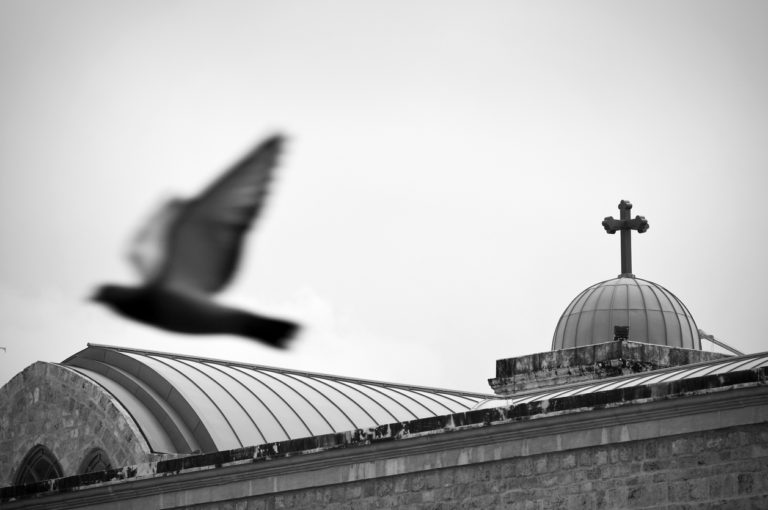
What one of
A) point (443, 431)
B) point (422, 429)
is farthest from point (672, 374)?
point (422, 429)

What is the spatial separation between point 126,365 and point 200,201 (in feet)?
31.0

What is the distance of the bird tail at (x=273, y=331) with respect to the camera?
1330 centimetres

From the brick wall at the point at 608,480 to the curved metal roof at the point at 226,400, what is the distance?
5242 millimetres

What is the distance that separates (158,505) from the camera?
18.6m

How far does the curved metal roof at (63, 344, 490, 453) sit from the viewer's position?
2189 cm

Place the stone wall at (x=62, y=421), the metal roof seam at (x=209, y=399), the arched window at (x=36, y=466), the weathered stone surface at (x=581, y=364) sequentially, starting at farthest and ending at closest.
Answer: the weathered stone surface at (x=581, y=364) → the arched window at (x=36, y=466) → the metal roof seam at (x=209, y=399) → the stone wall at (x=62, y=421)

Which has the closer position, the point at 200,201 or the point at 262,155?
the point at 262,155

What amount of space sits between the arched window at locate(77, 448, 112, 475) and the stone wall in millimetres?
64

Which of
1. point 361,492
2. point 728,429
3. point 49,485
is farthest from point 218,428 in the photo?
point 728,429

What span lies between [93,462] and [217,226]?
8.87 meters

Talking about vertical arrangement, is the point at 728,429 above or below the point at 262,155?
below

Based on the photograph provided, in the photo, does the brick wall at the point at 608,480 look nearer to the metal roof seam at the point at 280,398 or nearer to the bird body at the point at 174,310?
the bird body at the point at 174,310

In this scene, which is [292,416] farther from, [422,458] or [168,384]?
[422,458]

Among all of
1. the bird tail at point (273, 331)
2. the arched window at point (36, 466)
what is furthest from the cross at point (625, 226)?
the bird tail at point (273, 331)
